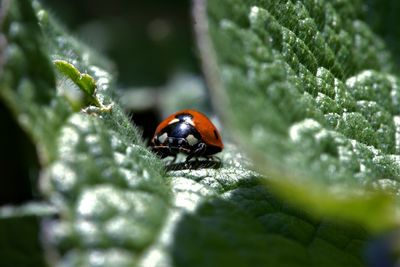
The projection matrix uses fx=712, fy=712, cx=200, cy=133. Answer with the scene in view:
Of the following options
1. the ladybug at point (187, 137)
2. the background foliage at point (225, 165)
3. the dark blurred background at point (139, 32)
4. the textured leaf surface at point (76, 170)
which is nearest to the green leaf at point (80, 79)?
the background foliage at point (225, 165)

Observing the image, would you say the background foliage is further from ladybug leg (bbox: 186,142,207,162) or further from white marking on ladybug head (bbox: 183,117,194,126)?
white marking on ladybug head (bbox: 183,117,194,126)

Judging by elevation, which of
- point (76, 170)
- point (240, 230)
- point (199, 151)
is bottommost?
point (240, 230)

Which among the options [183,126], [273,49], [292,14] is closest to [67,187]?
[273,49]

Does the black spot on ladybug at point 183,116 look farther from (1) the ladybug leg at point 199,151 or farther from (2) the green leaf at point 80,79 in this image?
(2) the green leaf at point 80,79

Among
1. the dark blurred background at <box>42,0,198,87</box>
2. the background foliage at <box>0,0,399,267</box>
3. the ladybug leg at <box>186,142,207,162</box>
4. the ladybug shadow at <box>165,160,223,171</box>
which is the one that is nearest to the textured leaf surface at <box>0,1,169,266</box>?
the background foliage at <box>0,0,399,267</box>

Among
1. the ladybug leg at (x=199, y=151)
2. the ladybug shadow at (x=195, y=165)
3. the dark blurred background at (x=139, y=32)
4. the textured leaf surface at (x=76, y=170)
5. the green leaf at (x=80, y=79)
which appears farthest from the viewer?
the dark blurred background at (x=139, y=32)

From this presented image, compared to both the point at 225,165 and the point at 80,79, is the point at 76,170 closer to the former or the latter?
the point at 80,79

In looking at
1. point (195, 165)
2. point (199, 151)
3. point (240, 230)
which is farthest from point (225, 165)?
point (240, 230)
